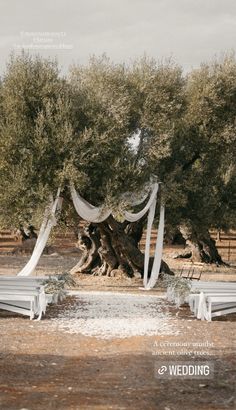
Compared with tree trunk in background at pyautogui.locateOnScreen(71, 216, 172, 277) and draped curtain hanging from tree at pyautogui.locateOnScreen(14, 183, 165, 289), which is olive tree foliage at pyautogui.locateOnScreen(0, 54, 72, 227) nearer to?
draped curtain hanging from tree at pyautogui.locateOnScreen(14, 183, 165, 289)

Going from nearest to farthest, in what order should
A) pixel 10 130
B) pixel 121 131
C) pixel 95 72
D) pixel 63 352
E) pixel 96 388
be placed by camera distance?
pixel 96 388 < pixel 63 352 < pixel 10 130 < pixel 121 131 < pixel 95 72

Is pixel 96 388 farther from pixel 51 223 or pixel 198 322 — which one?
pixel 51 223

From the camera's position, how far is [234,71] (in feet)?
90.6

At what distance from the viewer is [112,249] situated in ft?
91.6

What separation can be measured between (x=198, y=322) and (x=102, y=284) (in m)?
10.2

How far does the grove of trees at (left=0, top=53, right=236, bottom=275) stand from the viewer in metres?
22.6

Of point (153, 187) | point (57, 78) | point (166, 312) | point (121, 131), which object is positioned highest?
point (57, 78)

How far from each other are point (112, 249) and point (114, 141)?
20.6 feet

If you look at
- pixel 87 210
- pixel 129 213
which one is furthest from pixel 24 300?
pixel 129 213

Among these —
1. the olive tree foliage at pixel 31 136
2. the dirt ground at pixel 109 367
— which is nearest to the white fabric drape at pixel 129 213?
the olive tree foliage at pixel 31 136

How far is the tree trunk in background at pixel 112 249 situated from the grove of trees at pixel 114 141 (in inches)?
2.0

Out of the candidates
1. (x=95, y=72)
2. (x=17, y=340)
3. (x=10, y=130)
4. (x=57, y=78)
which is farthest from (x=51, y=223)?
(x=17, y=340)

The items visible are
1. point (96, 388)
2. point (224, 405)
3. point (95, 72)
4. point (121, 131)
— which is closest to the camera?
point (224, 405)

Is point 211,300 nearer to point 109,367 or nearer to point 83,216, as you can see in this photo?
point 109,367
